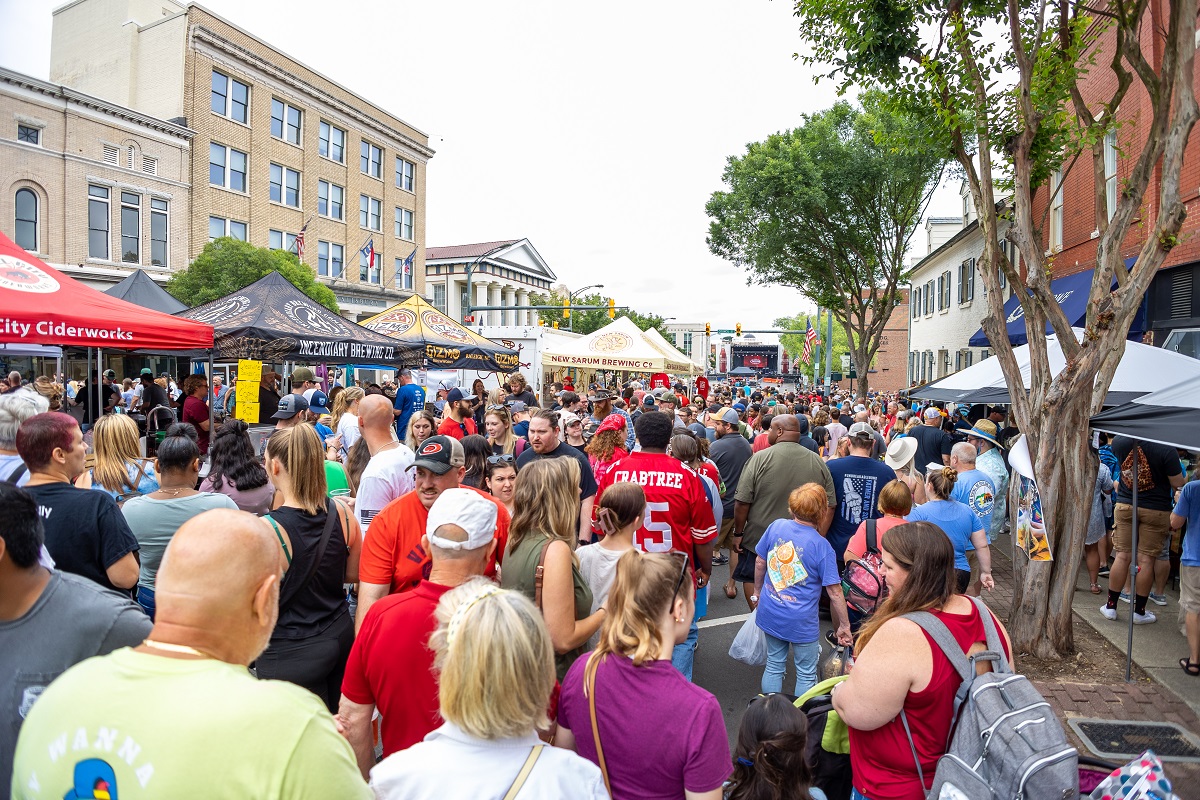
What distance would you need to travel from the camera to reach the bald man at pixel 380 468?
4.71 meters

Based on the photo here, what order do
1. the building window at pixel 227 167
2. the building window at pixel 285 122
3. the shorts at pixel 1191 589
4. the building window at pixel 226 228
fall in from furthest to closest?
the building window at pixel 285 122 < the building window at pixel 227 167 < the building window at pixel 226 228 < the shorts at pixel 1191 589

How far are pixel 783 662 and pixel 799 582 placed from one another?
22.1 inches

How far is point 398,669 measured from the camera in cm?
246

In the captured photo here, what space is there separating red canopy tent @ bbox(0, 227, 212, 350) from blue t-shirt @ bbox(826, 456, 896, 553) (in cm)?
670

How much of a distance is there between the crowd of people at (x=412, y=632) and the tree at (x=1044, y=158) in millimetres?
1268

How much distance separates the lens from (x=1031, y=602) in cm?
572

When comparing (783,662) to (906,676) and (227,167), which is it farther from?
(227,167)

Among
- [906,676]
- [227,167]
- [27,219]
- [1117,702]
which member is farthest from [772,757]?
[227,167]

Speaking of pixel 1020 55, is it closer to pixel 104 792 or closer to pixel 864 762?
pixel 864 762

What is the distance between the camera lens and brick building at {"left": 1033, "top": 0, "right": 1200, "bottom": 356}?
1094 cm

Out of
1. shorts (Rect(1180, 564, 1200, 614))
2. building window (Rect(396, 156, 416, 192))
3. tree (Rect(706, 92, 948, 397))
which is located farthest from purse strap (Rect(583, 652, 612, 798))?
building window (Rect(396, 156, 416, 192))

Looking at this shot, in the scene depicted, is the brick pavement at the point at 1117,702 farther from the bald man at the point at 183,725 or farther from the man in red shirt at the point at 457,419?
the man in red shirt at the point at 457,419

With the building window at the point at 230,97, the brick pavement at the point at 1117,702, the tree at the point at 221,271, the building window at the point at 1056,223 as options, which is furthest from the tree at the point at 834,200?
the building window at the point at 230,97

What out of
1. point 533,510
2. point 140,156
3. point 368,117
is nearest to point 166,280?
point 140,156
